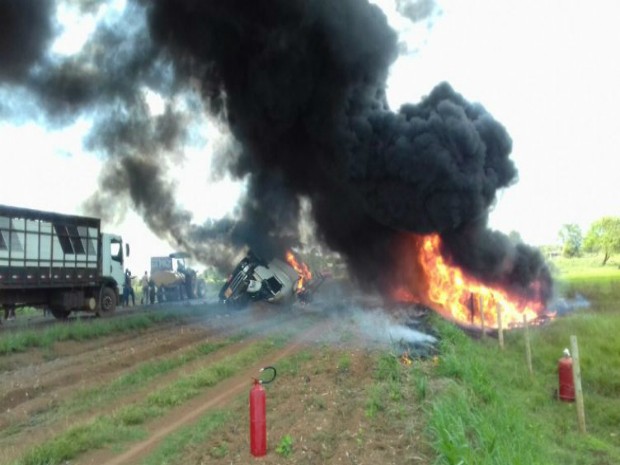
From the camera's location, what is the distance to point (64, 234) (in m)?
22.7

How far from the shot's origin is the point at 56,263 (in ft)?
72.7

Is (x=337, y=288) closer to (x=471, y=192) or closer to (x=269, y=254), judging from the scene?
(x=269, y=254)

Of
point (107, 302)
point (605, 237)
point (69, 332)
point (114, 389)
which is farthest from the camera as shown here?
point (605, 237)

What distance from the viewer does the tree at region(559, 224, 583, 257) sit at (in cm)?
9239

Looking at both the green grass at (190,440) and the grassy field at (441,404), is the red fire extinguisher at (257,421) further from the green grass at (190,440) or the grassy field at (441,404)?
the green grass at (190,440)

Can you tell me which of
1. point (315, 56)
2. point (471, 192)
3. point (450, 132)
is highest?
point (315, 56)

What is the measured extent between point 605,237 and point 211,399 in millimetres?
80059

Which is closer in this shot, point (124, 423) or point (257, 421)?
point (257, 421)

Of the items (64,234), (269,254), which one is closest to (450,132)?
(269,254)

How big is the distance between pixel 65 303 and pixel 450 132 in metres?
16.8

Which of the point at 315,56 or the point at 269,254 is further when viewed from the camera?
the point at 269,254

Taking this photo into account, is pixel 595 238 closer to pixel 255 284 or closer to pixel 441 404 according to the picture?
pixel 255 284

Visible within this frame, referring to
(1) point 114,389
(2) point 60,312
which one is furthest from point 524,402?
(2) point 60,312

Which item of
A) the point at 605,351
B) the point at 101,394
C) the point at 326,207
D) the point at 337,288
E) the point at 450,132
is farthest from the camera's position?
the point at 337,288
